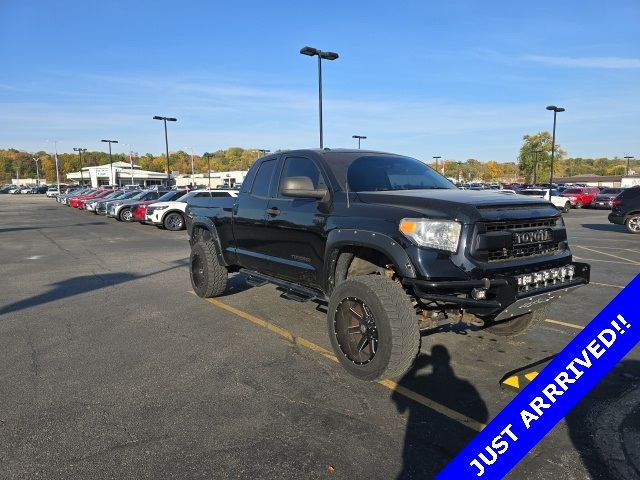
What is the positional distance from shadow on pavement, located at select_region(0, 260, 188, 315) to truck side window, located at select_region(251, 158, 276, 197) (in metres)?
3.67

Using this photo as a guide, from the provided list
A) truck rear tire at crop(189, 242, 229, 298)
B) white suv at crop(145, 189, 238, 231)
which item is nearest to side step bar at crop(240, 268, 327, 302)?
truck rear tire at crop(189, 242, 229, 298)

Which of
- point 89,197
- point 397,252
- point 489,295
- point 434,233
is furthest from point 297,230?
point 89,197

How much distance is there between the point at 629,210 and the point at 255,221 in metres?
15.7

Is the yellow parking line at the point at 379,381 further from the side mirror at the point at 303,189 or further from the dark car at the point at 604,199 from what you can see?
the dark car at the point at 604,199

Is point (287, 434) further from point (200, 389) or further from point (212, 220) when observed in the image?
point (212, 220)

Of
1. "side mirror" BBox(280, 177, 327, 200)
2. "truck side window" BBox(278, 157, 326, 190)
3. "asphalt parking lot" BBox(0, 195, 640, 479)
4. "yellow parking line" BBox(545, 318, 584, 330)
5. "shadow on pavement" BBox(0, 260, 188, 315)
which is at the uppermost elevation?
"truck side window" BBox(278, 157, 326, 190)

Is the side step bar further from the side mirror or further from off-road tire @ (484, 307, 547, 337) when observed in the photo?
off-road tire @ (484, 307, 547, 337)

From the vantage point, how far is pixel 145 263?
10.4m

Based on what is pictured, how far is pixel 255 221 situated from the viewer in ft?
18.4

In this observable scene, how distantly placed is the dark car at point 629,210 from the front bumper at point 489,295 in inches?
602

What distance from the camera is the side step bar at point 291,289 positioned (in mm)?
4797

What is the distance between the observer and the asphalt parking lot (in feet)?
9.13

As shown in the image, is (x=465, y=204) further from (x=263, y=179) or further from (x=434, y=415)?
(x=263, y=179)

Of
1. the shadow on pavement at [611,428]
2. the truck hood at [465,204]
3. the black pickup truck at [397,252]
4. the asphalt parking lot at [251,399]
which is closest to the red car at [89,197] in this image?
the asphalt parking lot at [251,399]
